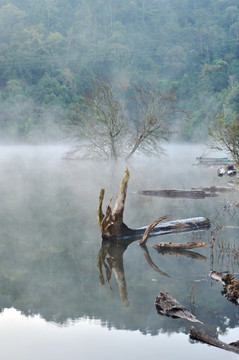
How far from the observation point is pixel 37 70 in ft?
242

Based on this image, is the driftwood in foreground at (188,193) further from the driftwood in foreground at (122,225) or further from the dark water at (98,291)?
the driftwood in foreground at (122,225)

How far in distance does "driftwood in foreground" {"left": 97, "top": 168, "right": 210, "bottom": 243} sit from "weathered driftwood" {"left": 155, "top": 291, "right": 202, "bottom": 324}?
2627 mm

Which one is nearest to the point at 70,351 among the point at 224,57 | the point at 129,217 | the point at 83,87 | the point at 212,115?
the point at 129,217

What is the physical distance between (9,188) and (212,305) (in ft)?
41.3

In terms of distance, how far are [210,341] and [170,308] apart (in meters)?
0.79

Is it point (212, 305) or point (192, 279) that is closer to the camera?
point (212, 305)

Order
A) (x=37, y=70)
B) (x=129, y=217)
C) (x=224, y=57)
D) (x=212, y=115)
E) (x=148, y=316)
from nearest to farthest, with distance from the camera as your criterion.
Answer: (x=148, y=316) < (x=129, y=217) < (x=212, y=115) < (x=37, y=70) < (x=224, y=57)

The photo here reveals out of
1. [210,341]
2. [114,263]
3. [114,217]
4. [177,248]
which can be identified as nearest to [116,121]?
[114,217]

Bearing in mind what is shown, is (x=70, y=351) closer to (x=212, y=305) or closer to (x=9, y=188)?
(x=212, y=305)

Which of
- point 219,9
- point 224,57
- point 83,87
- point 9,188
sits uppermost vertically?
point 219,9

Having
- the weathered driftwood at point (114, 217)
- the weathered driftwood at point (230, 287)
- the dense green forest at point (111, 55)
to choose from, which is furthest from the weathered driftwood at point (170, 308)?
the dense green forest at point (111, 55)

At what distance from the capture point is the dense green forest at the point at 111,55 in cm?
6425

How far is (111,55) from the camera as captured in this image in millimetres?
85500

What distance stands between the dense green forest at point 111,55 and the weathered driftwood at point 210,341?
4227cm
